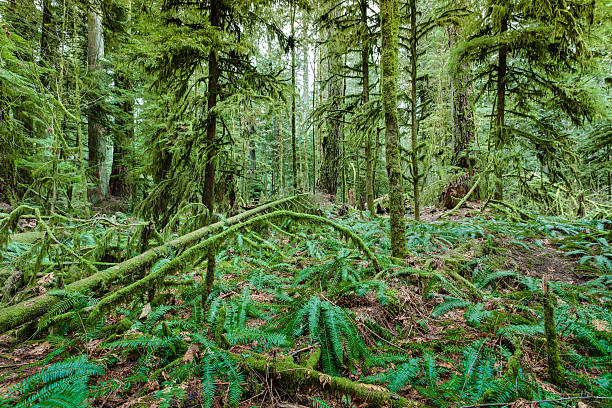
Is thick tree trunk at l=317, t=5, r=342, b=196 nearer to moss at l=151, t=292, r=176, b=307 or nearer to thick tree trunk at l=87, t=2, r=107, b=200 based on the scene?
moss at l=151, t=292, r=176, b=307

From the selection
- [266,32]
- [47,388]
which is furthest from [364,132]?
[47,388]

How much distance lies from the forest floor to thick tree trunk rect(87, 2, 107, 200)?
8403mm

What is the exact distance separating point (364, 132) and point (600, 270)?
4.16 metres

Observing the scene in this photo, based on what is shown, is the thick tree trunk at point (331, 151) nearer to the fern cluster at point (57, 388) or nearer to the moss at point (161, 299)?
the moss at point (161, 299)

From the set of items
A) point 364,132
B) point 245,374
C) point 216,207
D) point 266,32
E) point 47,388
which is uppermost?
point 266,32

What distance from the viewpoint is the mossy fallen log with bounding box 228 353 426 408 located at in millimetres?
1569

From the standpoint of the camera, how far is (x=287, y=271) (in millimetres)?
3658

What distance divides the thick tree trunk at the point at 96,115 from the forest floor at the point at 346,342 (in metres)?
8.40

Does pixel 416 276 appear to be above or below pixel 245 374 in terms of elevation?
above

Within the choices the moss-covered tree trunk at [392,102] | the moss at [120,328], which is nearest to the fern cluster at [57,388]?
the moss at [120,328]

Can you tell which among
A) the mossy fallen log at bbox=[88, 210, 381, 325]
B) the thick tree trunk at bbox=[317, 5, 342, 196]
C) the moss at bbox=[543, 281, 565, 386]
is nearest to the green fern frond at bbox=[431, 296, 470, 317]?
the moss at bbox=[543, 281, 565, 386]

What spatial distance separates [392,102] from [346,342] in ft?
9.49

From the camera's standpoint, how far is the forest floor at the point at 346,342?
5.41ft

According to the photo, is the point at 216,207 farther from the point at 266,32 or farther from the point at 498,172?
the point at 498,172
